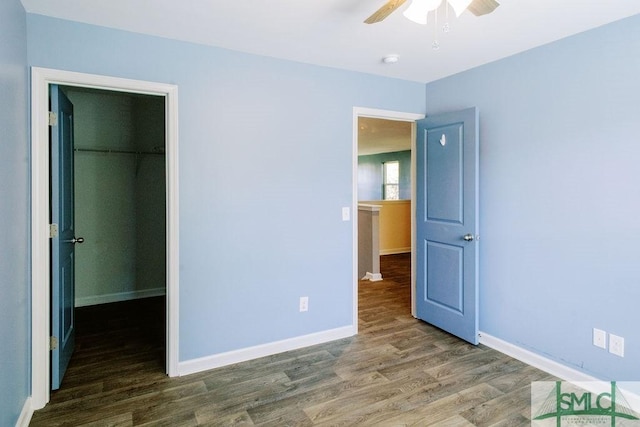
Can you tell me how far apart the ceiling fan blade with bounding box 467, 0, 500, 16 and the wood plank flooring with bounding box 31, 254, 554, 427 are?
2131mm

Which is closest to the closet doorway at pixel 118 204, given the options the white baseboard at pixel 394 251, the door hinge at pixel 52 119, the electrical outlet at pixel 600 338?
the door hinge at pixel 52 119

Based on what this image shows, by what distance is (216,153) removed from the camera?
270 cm

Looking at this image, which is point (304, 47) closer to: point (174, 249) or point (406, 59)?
point (406, 59)

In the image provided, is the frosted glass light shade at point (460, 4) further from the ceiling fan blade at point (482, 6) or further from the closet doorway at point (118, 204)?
the closet doorway at point (118, 204)

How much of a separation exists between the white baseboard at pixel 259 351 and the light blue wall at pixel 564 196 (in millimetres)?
1298

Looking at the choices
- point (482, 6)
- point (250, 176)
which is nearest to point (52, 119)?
point (250, 176)

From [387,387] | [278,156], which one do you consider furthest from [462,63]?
[387,387]

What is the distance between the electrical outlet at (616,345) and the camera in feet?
7.52

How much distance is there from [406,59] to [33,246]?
2898 millimetres

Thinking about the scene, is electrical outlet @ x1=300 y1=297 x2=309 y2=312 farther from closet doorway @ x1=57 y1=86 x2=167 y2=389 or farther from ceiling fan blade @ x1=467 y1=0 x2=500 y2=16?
ceiling fan blade @ x1=467 y1=0 x2=500 y2=16

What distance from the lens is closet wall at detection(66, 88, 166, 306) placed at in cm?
420

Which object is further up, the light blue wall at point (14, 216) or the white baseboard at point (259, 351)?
the light blue wall at point (14, 216)

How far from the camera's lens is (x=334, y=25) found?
92.1 inches

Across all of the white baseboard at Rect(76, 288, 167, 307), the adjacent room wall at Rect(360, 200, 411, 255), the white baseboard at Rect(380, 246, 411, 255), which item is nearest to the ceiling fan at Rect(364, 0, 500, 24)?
the white baseboard at Rect(76, 288, 167, 307)
